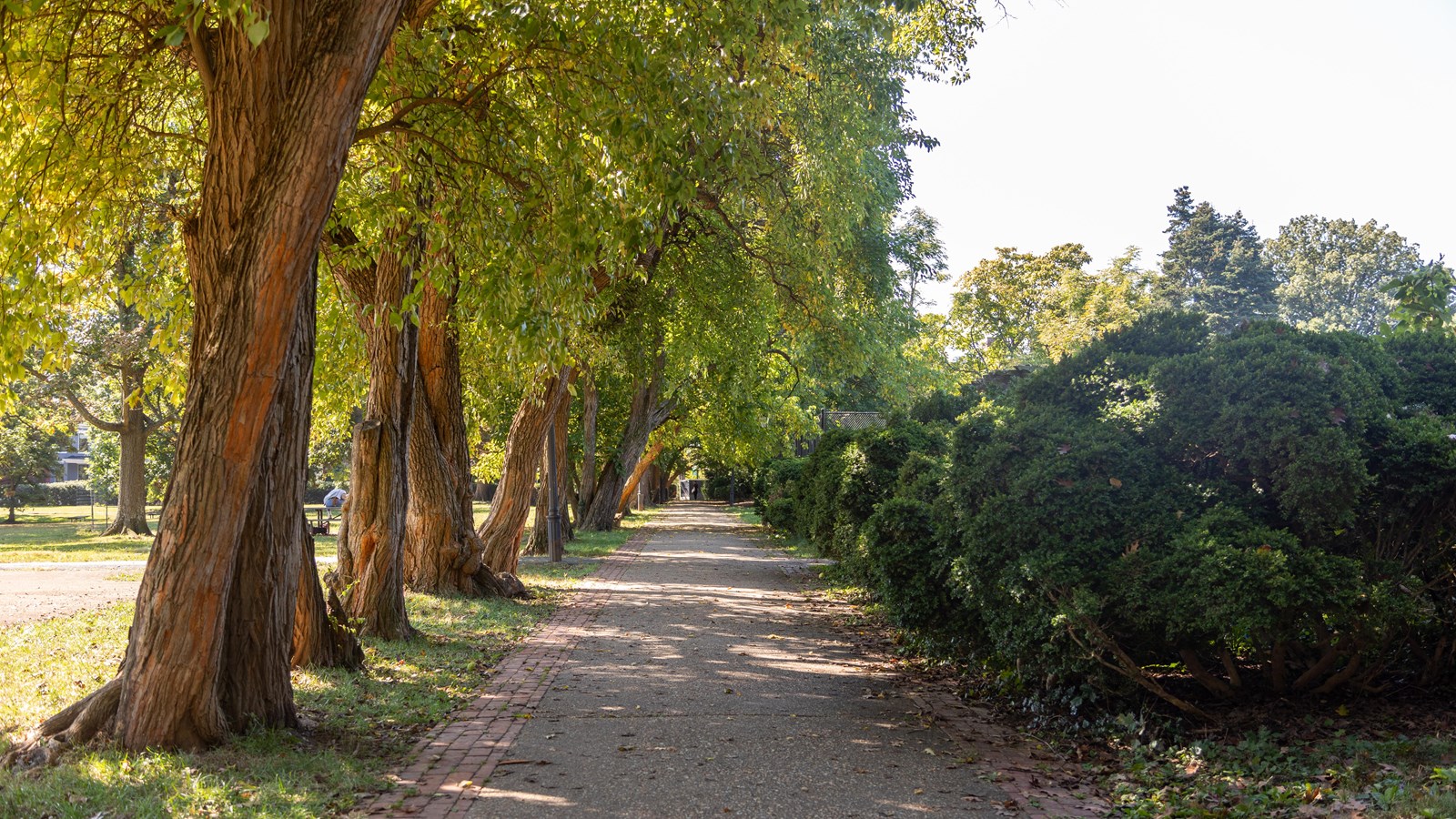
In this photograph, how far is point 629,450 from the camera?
27.4m

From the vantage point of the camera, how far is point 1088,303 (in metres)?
52.3

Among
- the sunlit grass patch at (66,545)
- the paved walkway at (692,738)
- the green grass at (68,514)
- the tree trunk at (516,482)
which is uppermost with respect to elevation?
the tree trunk at (516,482)

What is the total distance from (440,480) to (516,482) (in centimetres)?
314

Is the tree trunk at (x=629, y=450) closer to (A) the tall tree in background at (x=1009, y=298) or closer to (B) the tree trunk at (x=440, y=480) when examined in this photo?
(B) the tree trunk at (x=440, y=480)

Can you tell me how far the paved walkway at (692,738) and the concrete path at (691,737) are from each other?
0.05ft

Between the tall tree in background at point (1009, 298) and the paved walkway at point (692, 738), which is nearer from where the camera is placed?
the paved walkway at point (692, 738)

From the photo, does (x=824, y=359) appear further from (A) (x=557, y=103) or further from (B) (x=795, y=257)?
(A) (x=557, y=103)

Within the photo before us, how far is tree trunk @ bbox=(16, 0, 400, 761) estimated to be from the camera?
5.89 m

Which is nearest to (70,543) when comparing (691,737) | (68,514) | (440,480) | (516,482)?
(516,482)

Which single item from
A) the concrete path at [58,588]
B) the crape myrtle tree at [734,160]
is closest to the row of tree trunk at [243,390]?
the crape myrtle tree at [734,160]

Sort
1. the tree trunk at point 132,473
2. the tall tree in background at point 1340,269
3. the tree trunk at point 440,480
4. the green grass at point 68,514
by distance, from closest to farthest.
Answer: the tree trunk at point 440,480 → the tree trunk at point 132,473 → the green grass at point 68,514 → the tall tree in background at point 1340,269

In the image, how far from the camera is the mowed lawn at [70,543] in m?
22.4

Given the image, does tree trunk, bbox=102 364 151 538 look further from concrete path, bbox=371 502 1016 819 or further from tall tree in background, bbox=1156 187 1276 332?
tall tree in background, bbox=1156 187 1276 332

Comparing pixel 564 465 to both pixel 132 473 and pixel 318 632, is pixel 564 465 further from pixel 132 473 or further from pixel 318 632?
pixel 318 632
